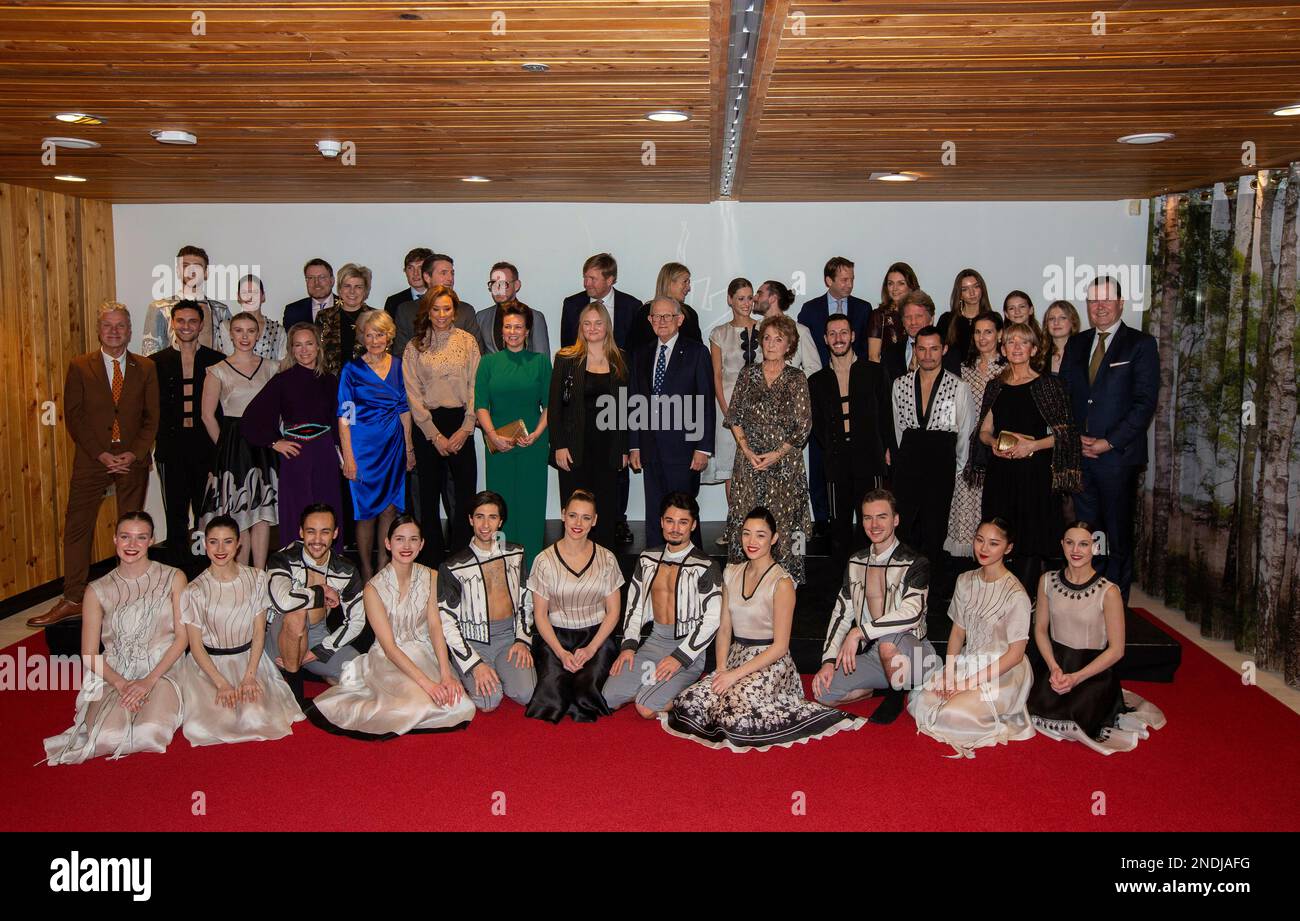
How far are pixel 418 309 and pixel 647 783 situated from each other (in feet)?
11.3

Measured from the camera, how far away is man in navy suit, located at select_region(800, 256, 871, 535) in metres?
7.19

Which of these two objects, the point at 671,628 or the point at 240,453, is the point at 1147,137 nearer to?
the point at 671,628

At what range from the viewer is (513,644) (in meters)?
5.24

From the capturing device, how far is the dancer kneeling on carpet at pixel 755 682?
4.70 metres

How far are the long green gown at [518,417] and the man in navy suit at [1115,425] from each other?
9.40 ft

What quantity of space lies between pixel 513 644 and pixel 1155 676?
126 inches

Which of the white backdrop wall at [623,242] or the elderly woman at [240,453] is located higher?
the white backdrop wall at [623,242]

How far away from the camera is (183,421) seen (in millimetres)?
6637

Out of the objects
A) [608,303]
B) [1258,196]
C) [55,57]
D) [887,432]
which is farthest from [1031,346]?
[55,57]

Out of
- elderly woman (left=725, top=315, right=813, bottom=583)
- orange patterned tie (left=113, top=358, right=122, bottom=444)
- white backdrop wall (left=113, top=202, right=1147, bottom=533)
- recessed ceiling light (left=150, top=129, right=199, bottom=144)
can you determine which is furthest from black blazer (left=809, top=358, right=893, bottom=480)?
orange patterned tie (left=113, top=358, right=122, bottom=444)

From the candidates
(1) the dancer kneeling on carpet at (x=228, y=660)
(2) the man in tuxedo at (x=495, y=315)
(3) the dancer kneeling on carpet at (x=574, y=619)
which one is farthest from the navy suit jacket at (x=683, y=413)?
(1) the dancer kneeling on carpet at (x=228, y=660)

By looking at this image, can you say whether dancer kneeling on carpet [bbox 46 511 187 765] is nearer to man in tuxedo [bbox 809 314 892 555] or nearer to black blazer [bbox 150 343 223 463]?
black blazer [bbox 150 343 223 463]

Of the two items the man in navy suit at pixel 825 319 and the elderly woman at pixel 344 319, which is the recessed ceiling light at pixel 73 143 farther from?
the man in navy suit at pixel 825 319

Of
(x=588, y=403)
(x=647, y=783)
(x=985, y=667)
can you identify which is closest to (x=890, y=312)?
(x=588, y=403)
